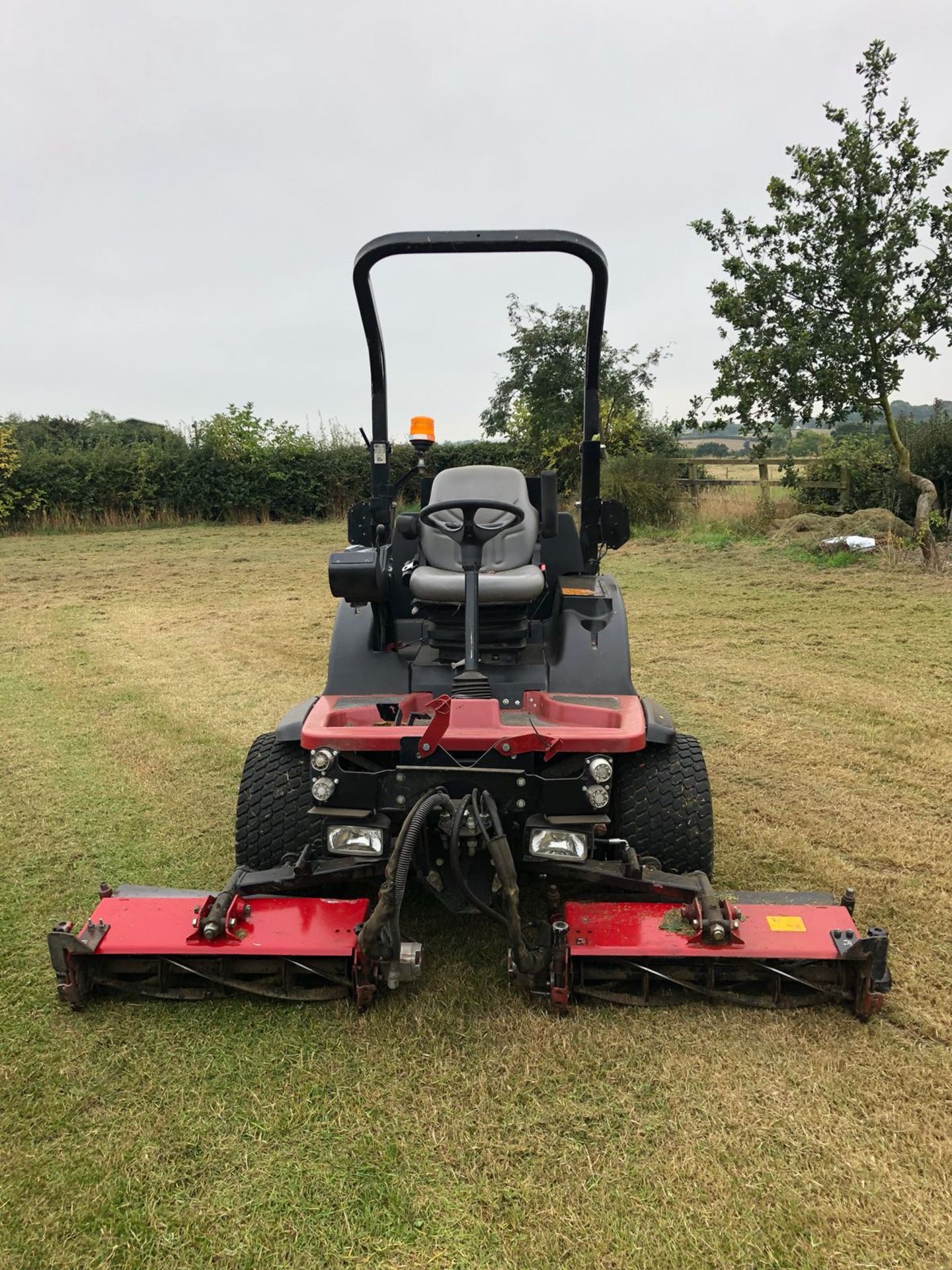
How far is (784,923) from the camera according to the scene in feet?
8.48

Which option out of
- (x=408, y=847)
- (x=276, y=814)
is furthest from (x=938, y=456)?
(x=408, y=847)

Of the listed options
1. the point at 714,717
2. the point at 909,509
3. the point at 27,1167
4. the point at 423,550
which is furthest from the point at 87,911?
the point at 909,509

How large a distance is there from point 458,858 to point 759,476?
12676mm

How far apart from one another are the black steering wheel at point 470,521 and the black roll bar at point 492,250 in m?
0.46

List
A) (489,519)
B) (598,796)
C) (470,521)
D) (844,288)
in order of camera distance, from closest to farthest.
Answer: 1. (598,796)
2. (470,521)
3. (489,519)
4. (844,288)

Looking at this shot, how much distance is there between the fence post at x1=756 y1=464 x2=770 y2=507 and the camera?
44.3ft

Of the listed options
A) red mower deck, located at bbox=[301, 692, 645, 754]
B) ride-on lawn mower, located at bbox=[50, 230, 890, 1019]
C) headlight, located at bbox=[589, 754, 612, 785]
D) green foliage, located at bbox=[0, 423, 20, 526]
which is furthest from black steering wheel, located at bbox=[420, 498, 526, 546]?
green foliage, located at bbox=[0, 423, 20, 526]

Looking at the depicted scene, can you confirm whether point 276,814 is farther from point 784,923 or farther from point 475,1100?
point 784,923

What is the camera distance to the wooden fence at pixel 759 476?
1323 cm

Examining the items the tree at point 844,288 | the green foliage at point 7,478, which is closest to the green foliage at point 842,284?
the tree at point 844,288

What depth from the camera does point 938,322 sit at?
996cm

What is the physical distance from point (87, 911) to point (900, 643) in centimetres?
589

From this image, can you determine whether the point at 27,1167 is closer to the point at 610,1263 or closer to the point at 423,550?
the point at 610,1263

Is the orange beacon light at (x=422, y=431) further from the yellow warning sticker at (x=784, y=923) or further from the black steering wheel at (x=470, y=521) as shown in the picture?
the yellow warning sticker at (x=784, y=923)
